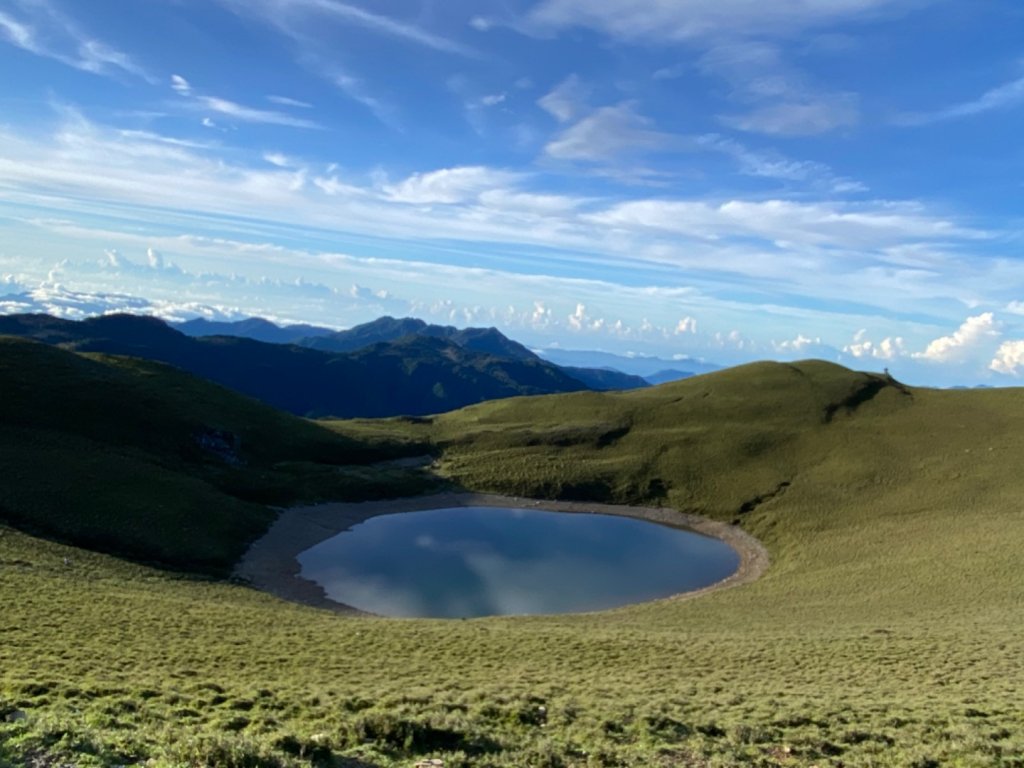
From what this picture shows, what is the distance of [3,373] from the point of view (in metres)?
73.8

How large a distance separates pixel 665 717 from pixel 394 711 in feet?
24.7

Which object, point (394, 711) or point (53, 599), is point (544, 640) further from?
point (53, 599)

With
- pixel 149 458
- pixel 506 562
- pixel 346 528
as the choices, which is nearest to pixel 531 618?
pixel 506 562

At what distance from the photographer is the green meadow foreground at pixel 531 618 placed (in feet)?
52.2

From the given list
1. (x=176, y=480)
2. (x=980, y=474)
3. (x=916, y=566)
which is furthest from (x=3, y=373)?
(x=980, y=474)

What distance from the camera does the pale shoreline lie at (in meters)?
48.1

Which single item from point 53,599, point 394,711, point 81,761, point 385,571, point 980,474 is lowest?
point 385,571

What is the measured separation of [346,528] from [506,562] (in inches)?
746

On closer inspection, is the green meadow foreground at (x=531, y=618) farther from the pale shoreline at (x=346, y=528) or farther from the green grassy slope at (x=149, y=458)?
the pale shoreline at (x=346, y=528)

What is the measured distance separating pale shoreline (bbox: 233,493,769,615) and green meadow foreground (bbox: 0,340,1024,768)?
2299mm

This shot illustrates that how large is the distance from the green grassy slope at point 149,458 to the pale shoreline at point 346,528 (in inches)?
90.0

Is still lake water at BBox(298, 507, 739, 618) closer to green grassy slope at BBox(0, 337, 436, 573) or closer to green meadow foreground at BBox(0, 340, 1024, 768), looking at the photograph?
green meadow foreground at BBox(0, 340, 1024, 768)

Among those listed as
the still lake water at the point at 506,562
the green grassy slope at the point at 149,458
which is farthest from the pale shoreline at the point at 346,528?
the green grassy slope at the point at 149,458

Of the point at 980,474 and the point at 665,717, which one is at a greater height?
the point at 980,474
